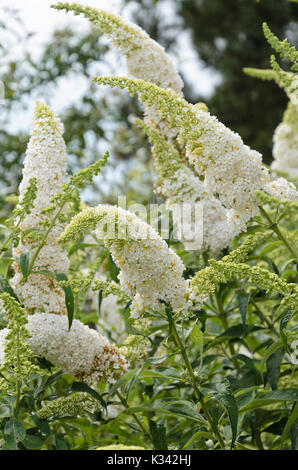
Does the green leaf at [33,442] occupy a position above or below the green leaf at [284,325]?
below

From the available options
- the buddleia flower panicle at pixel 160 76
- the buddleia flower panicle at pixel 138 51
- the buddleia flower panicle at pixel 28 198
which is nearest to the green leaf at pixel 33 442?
the buddleia flower panicle at pixel 28 198

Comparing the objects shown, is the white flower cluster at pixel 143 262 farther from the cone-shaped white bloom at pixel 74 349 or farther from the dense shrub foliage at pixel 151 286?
the cone-shaped white bloom at pixel 74 349

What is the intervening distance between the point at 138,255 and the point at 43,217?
438 millimetres

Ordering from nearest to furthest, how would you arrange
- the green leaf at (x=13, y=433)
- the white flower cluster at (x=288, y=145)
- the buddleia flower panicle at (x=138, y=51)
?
1. the green leaf at (x=13, y=433)
2. the buddleia flower panicle at (x=138, y=51)
3. the white flower cluster at (x=288, y=145)

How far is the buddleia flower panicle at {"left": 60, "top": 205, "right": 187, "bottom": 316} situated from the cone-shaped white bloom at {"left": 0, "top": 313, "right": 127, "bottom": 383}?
23 cm

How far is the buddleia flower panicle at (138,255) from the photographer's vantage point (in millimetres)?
1405

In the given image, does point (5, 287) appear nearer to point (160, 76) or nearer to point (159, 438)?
point (159, 438)

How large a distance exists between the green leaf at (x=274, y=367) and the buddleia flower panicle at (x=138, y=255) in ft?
1.10

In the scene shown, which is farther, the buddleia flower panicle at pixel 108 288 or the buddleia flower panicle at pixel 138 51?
the buddleia flower panicle at pixel 138 51

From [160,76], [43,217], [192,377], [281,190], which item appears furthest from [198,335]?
[160,76]

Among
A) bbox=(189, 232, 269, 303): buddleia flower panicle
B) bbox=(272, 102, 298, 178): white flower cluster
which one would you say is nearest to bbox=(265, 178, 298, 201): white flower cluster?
bbox=(189, 232, 269, 303): buddleia flower panicle

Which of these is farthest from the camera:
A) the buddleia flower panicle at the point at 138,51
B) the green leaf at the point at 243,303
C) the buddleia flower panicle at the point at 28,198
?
the buddleia flower panicle at the point at 138,51

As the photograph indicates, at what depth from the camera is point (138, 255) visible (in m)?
1.42
